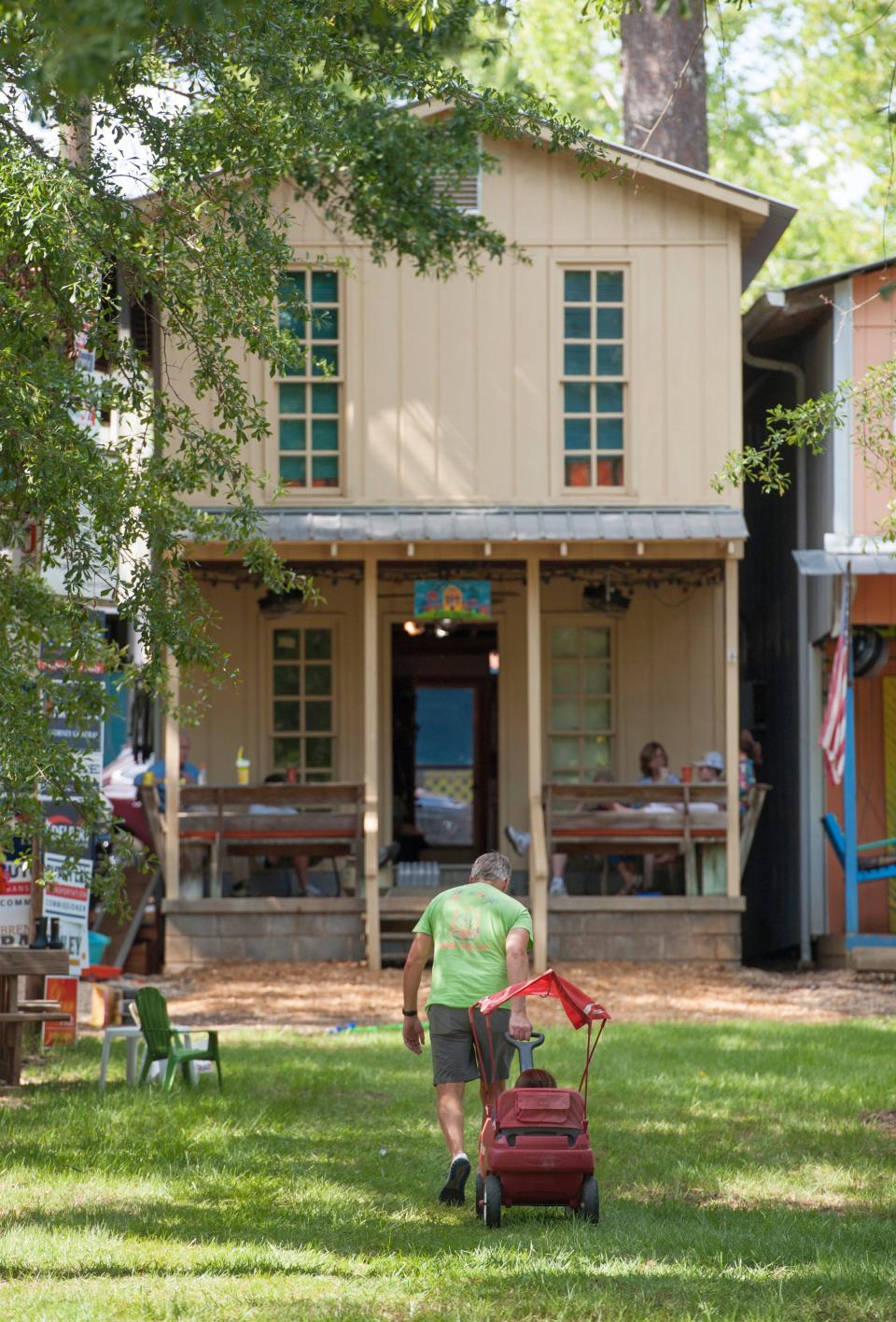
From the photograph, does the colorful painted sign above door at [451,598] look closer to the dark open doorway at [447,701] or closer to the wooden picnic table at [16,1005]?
the dark open doorway at [447,701]

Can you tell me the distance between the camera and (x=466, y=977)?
708 cm

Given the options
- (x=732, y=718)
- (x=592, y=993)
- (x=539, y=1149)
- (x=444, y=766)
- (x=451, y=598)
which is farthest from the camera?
(x=444, y=766)

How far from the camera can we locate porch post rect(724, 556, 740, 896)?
1531 cm

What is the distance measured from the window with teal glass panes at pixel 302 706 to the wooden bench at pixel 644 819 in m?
3.11

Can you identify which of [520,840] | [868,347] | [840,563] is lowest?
[520,840]

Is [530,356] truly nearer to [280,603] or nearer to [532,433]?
[532,433]

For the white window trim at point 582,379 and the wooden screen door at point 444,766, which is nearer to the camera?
the white window trim at point 582,379

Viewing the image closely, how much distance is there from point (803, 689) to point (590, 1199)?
11738 millimetres

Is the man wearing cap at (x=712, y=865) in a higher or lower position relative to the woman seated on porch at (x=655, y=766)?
lower

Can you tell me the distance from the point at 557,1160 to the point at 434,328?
34.6ft

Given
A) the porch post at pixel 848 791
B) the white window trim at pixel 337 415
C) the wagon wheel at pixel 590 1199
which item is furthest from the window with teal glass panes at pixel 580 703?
the wagon wheel at pixel 590 1199

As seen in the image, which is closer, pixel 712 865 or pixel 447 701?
pixel 712 865

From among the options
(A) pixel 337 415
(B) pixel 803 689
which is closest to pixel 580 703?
(B) pixel 803 689

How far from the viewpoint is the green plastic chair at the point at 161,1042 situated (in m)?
9.37
